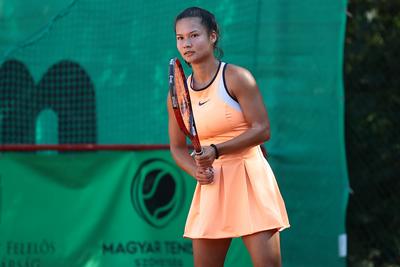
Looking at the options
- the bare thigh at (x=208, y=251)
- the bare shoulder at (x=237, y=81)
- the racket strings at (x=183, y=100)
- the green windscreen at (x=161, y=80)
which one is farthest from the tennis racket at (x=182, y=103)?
the green windscreen at (x=161, y=80)

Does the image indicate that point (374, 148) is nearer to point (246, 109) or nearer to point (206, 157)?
point (246, 109)

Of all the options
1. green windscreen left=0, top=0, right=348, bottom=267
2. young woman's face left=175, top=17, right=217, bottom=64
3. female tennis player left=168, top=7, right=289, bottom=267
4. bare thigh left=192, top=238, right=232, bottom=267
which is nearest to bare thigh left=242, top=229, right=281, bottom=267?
female tennis player left=168, top=7, right=289, bottom=267

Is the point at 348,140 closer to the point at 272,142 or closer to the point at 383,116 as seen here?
the point at 383,116

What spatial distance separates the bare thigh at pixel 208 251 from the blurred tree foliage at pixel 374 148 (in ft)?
8.59

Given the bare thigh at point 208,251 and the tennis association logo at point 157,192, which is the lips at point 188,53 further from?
the tennis association logo at point 157,192

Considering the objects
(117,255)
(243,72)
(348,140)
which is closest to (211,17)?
(243,72)

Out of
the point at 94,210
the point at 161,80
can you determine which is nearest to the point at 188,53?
the point at 161,80

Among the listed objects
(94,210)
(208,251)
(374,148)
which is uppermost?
(374,148)

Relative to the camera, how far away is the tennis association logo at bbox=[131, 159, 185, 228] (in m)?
6.34

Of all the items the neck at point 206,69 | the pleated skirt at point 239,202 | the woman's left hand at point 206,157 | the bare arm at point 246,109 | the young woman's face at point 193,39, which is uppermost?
the young woman's face at point 193,39

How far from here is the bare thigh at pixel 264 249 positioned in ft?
14.7

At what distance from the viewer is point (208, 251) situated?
462cm

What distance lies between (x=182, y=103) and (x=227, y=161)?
1.22 ft

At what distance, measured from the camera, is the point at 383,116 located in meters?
7.07
